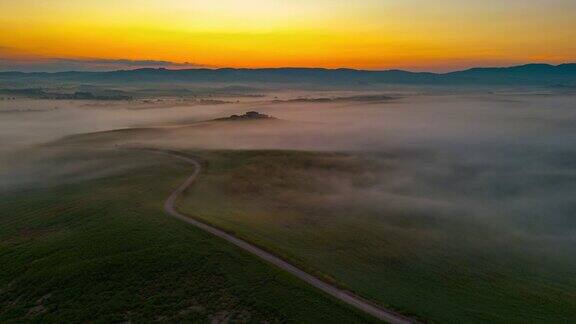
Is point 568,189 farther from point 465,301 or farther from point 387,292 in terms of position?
point 387,292

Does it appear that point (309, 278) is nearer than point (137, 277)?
No

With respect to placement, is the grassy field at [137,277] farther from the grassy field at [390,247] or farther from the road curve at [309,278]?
the grassy field at [390,247]

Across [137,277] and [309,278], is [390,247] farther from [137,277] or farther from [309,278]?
[137,277]

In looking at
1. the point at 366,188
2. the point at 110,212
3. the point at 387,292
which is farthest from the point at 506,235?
the point at 110,212

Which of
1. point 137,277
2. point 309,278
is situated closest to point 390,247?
point 309,278

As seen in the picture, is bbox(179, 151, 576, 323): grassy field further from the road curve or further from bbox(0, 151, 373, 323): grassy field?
bbox(0, 151, 373, 323): grassy field
